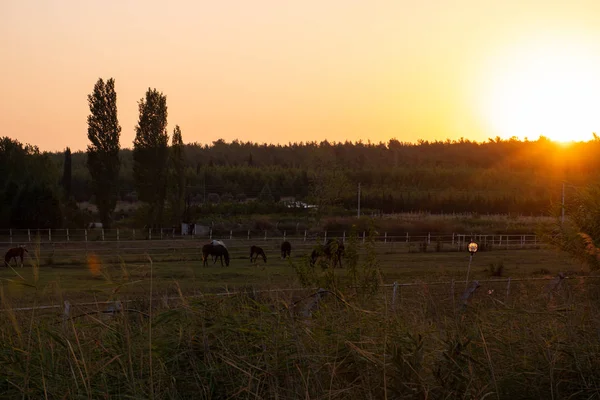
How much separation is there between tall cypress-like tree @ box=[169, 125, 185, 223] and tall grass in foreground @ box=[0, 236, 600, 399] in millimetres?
58022

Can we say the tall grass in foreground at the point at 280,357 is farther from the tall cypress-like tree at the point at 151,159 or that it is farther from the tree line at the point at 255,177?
the tall cypress-like tree at the point at 151,159

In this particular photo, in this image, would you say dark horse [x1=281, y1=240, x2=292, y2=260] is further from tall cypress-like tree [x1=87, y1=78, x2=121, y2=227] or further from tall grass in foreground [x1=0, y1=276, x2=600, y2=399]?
tall grass in foreground [x1=0, y1=276, x2=600, y2=399]

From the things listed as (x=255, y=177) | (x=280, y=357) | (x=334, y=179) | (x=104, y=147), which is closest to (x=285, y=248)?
(x=104, y=147)

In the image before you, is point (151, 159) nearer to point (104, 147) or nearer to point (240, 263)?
point (104, 147)

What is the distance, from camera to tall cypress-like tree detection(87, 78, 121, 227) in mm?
56812

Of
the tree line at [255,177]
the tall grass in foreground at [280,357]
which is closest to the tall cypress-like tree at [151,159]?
the tree line at [255,177]

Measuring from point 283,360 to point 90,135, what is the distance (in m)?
54.6

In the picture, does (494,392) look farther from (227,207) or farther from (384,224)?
(227,207)

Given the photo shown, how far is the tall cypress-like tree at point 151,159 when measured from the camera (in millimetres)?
60312

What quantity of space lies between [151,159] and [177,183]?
440 cm

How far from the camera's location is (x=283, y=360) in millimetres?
5852

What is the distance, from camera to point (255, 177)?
115375 mm

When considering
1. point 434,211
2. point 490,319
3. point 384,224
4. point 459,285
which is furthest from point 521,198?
point 490,319

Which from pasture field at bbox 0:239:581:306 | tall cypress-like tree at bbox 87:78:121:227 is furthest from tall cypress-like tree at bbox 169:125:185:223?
pasture field at bbox 0:239:581:306
